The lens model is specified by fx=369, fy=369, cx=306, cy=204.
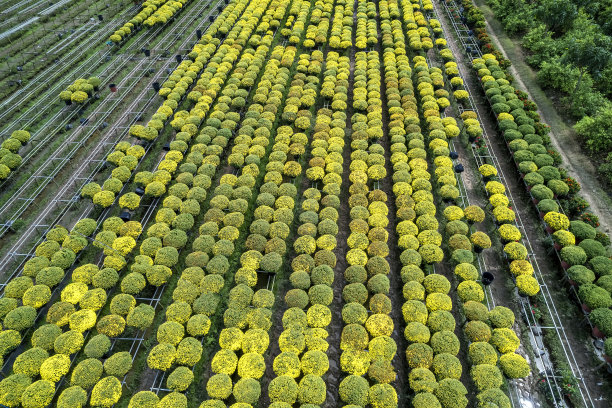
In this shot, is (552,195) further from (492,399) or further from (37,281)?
(37,281)

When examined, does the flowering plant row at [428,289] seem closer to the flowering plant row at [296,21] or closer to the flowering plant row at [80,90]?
the flowering plant row at [296,21]

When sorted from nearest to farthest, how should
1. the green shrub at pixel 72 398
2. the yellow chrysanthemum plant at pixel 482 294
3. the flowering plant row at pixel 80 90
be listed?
the green shrub at pixel 72 398
the yellow chrysanthemum plant at pixel 482 294
the flowering plant row at pixel 80 90

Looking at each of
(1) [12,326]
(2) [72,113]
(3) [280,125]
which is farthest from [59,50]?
(1) [12,326]

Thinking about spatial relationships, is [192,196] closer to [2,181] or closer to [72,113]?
[2,181]

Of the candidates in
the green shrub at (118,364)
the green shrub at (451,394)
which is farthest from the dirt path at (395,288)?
the green shrub at (118,364)

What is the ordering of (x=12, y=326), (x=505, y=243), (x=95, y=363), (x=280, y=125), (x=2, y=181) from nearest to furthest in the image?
1. (x=95, y=363)
2. (x=12, y=326)
3. (x=505, y=243)
4. (x=2, y=181)
5. (x=280, y=125)

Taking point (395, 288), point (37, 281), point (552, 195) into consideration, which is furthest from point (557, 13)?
point (37, 281)

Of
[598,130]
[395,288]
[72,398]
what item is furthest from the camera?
[598,130]
